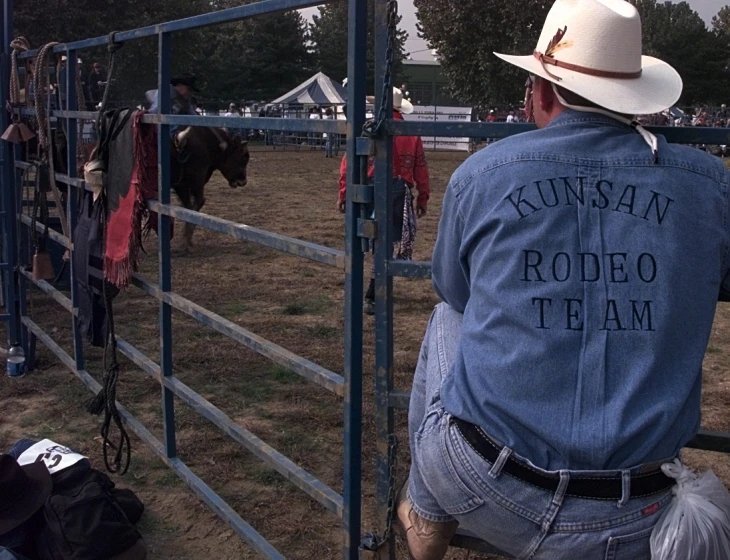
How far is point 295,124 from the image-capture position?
9.02ft

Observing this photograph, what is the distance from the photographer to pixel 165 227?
12.5ft

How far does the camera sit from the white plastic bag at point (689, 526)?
172cm

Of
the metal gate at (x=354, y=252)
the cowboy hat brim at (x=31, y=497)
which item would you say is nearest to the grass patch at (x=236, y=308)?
the metal gate at (x=354, y=252)

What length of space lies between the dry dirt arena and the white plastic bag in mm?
1767

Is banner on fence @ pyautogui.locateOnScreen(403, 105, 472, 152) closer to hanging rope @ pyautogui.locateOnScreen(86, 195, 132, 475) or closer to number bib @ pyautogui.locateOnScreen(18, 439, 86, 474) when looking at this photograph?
A: hanging rope @ pyautogui.locateOnScreen(86, 195, 132, 475)

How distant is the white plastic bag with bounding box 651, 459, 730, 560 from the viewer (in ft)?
5.65

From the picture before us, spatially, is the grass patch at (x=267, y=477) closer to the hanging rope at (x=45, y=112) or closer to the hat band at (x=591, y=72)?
the hanging rope at (x=45, y=112)

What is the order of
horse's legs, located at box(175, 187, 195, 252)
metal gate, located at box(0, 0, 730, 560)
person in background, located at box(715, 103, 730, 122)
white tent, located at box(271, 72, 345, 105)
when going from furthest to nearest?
person in background, located at box(715, 103, 730, 122)
white tent, located at box(271, 72, 345, 105)
horse's legs, located at box(175, 187, 195, 252)
metal gate, located at box(0, 0, 730, 560)

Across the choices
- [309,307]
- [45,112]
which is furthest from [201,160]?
[45,112]

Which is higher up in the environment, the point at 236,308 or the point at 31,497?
the point at 31,497

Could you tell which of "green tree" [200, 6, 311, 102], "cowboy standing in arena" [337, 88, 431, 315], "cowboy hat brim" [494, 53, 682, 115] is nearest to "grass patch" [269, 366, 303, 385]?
"cowboy standing in arena" [337, 88, 431, 315]

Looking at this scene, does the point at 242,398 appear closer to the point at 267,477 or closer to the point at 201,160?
the point at 267,477

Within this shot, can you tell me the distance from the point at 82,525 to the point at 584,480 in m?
2.13

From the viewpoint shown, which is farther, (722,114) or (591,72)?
(722,114)
